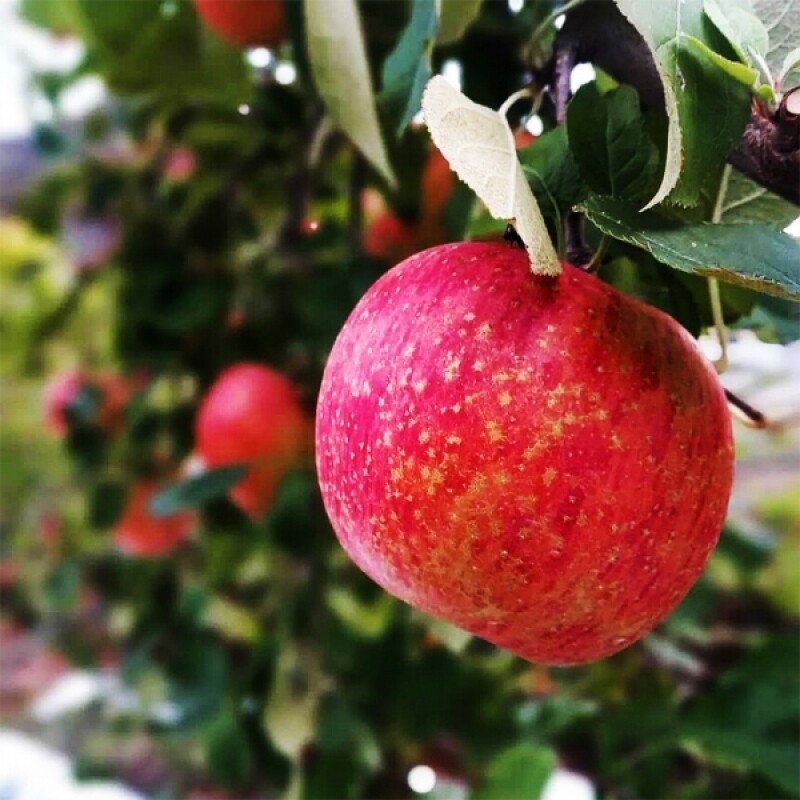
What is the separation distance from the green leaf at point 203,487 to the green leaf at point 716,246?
35 centimetres

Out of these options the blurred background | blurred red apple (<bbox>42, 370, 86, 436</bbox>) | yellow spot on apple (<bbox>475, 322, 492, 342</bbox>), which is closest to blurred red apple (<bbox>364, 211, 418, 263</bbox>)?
the blurred background

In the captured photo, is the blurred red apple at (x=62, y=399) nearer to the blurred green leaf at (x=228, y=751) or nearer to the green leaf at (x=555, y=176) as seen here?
the blurred green leaf at (x=228, y=751)

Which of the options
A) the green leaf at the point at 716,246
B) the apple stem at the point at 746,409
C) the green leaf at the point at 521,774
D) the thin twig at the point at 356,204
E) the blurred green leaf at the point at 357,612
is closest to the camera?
the green leaf at the point at 716,246

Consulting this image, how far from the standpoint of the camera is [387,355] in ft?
0.85

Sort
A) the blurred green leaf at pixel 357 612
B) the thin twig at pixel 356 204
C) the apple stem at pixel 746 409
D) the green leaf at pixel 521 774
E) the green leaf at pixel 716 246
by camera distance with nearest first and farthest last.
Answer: the green leaf at pixel 716 246, the apple stem at pixel 746 409, the green leaf at pixel 521 774, the thin twig at pixel 356 204, the blurred green leaf at pixel 357 612

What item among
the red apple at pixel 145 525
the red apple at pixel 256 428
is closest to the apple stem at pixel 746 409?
the red apple at pixel 256 428

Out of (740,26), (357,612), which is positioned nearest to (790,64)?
(740,26)

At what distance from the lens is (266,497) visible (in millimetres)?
627

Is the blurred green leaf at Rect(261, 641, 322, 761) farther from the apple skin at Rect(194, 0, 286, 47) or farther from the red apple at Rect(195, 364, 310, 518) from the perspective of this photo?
A: the apple skin at Rect(194, 0, 286, 47)

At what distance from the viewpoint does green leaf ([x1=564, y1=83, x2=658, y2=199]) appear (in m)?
0.27

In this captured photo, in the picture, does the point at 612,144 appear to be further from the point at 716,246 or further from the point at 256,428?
the point at 256,428

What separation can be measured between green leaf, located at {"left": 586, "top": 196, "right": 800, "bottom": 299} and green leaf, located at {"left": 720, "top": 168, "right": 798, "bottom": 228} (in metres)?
0.07

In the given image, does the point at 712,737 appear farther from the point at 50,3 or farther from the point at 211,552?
the point at 50,3

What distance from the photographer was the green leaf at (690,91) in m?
0.23
